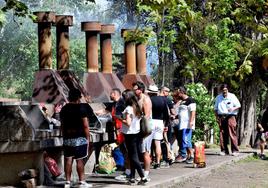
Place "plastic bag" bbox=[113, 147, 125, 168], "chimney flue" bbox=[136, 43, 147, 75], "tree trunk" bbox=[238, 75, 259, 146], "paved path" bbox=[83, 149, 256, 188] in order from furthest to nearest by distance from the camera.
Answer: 1. "tree trunk" bbox=[238, 75, 259, 146]
2. "chimney flue" bbox=[136, 43, 147, 75]
3. "plastic bag" bbox=[113, 147, 125, 168]
4. "paved path" bbox=[83, 149, 256, 188]

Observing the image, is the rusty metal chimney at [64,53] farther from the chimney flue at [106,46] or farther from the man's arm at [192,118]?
the man's arm at [192,118]

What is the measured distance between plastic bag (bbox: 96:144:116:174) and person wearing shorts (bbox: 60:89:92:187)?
243 cm

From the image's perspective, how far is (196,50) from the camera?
27469 mm

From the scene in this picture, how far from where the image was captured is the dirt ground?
1406 cm

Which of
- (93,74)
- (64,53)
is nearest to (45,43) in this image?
(64,53)

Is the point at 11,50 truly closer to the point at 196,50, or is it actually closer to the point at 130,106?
the point at 196,50

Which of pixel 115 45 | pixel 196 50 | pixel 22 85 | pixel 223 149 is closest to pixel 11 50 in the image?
pixel 22 85

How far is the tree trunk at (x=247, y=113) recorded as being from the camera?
29094mm

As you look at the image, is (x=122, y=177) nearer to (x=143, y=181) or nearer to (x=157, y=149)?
(x=143, y=181)

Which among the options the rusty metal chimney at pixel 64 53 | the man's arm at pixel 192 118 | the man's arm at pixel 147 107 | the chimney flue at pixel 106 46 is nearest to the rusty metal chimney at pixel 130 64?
the chimney flue at pixel 106 46

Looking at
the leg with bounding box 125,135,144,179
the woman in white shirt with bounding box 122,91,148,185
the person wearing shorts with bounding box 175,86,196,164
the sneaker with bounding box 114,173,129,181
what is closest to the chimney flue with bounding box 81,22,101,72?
the person wearing shorts with bounding box 175,86,196,164

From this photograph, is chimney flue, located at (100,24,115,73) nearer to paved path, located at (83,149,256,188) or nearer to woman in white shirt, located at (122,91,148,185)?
paved path, located at (83,149,256,188)

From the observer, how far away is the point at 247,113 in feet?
96.2

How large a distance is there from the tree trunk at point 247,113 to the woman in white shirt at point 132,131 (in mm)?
16892
